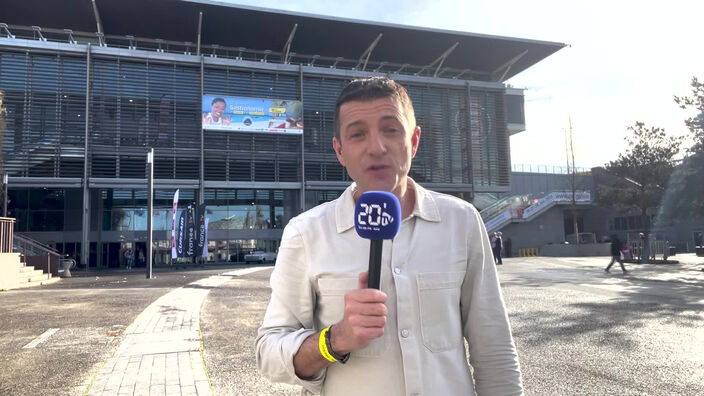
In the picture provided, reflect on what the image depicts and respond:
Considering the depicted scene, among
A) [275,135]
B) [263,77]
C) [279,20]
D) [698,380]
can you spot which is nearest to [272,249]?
[275,135]

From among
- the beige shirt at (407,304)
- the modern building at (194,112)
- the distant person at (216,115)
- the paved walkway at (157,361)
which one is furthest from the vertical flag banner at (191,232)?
the beige shirt at (407,304)

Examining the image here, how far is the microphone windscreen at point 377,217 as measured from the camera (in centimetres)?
147

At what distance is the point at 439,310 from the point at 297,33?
37.3m

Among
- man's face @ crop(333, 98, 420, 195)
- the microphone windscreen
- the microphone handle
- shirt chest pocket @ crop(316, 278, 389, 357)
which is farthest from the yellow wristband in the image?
man's face @ crop(333, 98, 420, 195)

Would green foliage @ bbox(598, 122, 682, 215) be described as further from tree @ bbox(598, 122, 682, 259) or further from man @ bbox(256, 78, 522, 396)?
man @ bbox(256, 78, 522, 396)

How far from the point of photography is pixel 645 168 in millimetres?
26391

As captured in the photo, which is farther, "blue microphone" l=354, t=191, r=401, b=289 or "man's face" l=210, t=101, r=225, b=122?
"man's face" l=210, t=101, r=225, b=122

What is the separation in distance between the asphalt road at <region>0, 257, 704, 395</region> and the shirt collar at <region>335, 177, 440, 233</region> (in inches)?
139

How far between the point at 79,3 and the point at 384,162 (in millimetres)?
37427

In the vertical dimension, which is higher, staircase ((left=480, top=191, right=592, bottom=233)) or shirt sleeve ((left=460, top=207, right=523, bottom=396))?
staircase ((left=480, top=191, right=592, bottom=233))

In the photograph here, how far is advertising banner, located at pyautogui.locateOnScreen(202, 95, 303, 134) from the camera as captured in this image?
107 feet

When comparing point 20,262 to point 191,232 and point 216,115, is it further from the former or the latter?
point 216,115

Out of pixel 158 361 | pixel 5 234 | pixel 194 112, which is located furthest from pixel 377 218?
pixel 194 112

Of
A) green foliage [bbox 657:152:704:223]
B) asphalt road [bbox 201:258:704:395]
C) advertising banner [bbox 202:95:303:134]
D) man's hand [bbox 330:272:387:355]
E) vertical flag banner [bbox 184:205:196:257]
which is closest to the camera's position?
man's hand [bbox 330:272:387:355]
